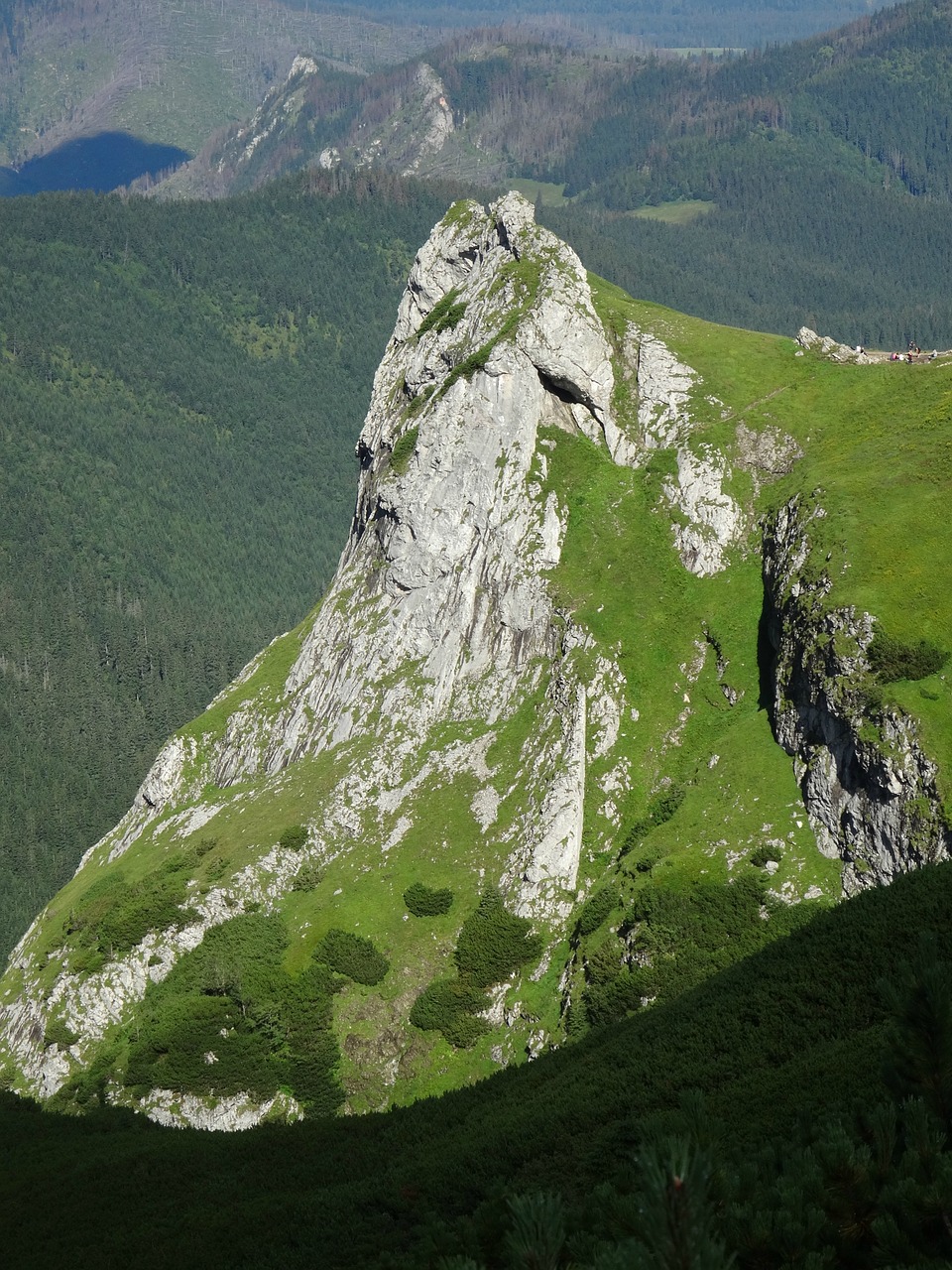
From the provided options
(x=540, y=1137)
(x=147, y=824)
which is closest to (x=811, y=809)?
(x=540, y=1137)

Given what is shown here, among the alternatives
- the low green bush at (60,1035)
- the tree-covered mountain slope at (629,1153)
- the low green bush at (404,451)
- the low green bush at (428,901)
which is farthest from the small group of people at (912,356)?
the low green bush at (60,1035)

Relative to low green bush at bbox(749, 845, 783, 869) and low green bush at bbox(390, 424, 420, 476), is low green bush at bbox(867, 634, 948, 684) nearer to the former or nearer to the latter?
low green bush at bbox(749, 845, 783, 869)

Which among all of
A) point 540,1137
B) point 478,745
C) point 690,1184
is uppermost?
point 478,745

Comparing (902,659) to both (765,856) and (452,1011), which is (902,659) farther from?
(452,1011)

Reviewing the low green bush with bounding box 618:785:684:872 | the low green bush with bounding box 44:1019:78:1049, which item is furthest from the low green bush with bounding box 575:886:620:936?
the low green bush with bounding box 44:1019:78:1049

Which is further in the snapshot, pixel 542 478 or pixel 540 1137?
pixel 542 478

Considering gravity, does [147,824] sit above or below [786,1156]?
above

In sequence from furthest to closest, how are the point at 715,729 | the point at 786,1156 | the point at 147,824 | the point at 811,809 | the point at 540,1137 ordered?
the point at 147,824 → the point at 715,729 → the point at 811,809 → the point at 540,1137 → the point at 786,1156

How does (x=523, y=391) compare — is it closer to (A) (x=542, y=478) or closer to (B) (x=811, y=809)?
(A) (x=542, y=478)

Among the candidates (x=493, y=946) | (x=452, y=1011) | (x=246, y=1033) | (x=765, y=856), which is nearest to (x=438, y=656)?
(x=493, y=946)
